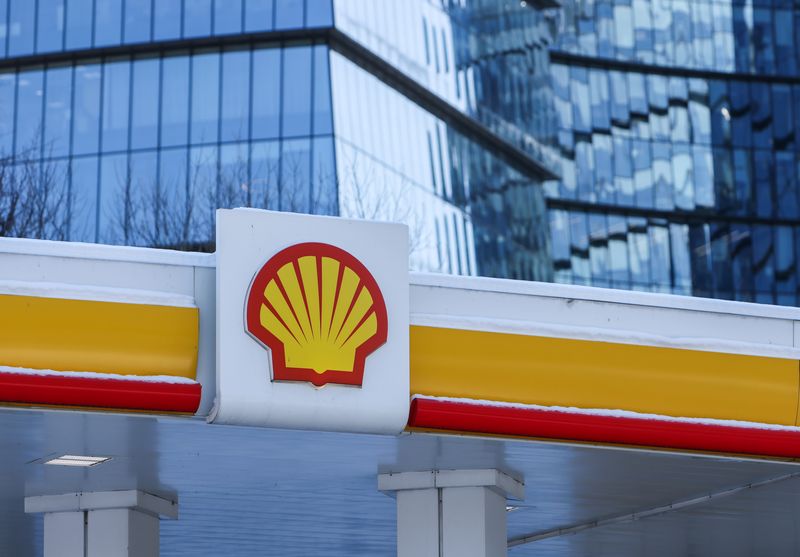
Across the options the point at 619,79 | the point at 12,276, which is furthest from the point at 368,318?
the point at 619,79

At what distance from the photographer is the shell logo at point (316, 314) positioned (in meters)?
12.1

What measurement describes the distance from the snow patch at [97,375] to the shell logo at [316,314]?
1.97 ft

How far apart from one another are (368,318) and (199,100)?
37432 mm

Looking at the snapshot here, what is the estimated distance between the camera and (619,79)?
230ft

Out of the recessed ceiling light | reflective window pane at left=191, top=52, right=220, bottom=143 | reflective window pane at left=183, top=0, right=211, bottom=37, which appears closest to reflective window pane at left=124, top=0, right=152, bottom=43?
reflective window pane at left=183, top=0, right=211, bottom=37

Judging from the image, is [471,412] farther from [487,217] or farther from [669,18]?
[669,18]

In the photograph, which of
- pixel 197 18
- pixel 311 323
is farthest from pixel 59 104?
pixel 311 323

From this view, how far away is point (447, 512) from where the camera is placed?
1439 centimetres

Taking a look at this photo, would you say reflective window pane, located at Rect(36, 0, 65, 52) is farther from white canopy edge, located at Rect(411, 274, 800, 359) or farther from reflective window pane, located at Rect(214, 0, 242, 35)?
white canopy edge, located at Rect(411, 274, 800, 359)

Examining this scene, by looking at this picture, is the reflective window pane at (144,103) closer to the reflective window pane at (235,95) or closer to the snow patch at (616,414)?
the reflective window pane at (235,95)

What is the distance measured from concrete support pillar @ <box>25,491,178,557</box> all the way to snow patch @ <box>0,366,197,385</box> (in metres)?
3.27

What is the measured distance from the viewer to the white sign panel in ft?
39.4

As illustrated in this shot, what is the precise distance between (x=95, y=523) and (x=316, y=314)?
12.6 feet

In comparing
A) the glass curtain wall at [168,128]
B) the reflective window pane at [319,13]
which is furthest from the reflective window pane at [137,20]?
the reflective window pane at [319,13]
